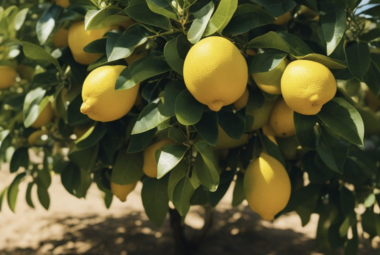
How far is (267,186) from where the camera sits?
93cm

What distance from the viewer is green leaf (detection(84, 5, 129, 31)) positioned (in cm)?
87

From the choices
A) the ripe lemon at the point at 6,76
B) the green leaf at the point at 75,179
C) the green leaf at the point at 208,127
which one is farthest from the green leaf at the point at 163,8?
the ripe lemon at the point at 6,76

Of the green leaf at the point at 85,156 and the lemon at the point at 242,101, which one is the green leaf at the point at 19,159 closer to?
the green leaf at the point at 85,156

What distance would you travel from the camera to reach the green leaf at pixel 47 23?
1090 millimetres

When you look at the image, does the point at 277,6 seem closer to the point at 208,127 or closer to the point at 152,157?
the point at 208,127

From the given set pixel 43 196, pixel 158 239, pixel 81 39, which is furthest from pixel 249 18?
pixel 158 239

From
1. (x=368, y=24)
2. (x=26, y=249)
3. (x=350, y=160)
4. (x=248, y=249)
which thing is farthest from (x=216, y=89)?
(x=26, y=249)

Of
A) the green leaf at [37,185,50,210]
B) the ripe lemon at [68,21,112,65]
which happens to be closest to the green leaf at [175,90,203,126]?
the ripe lemon at [68,21,112,65]

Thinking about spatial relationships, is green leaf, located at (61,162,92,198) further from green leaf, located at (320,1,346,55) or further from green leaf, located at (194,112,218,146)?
green leaf, located at (320,1,346,55)

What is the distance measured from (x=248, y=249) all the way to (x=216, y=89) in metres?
1.57

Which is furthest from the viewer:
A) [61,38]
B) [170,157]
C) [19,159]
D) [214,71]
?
[19,159]

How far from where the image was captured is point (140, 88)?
3.22 ft

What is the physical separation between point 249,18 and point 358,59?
0.29 meters

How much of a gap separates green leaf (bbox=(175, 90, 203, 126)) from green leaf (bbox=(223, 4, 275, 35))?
0.53ft
